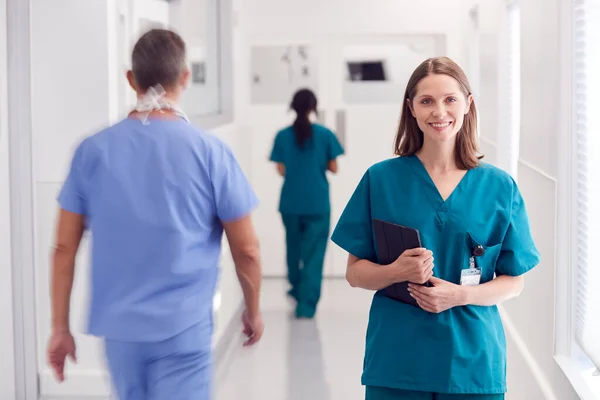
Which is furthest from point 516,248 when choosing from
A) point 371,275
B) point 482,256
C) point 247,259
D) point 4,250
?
point 4,250

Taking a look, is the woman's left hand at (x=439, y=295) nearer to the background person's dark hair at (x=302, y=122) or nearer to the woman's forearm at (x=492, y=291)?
the woman's forearm at (x=492, y=291)

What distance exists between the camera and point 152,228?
220 cm

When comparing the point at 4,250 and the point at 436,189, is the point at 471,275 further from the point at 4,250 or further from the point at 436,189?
the point at 4,250

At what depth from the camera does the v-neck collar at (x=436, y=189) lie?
7.34 ft

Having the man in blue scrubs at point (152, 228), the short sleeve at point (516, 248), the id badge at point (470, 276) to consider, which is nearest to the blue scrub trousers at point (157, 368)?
the man in blue scrubs at point (152, 228)

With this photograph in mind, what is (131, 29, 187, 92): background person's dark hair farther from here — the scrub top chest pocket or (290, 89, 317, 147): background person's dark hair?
(290, 89, 317, 147): background person's dark hair

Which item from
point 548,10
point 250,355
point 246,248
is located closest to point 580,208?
point 548,10

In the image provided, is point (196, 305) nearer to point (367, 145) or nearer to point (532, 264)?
point (532, 264)

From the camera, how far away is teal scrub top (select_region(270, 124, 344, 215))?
6.14 m

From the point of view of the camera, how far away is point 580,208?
338 centimetres

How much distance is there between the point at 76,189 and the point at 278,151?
3988 millimetres

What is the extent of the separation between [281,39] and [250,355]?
345 cm

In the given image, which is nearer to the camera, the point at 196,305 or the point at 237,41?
the point at 196,305

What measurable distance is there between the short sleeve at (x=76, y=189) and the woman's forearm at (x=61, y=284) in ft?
0.36
